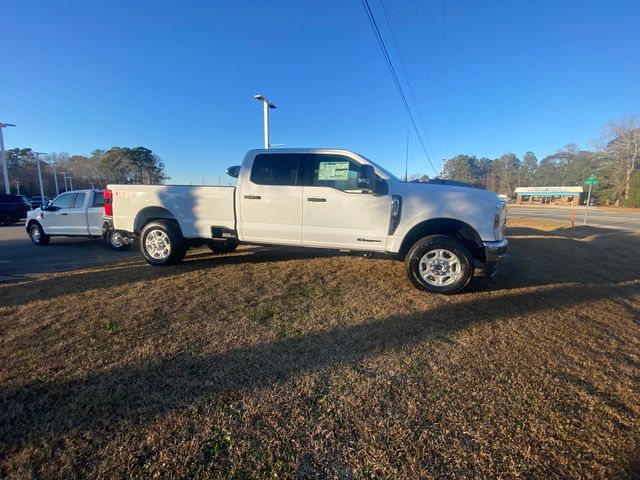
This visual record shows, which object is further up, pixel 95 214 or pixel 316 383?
pixel 95 214

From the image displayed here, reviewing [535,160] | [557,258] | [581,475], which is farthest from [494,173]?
[581,475]

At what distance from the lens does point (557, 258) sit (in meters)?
7.13

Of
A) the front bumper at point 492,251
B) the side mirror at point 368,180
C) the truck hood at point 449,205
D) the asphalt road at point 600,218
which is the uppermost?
the side mirror at point 368,180

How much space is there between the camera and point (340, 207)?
4969 millimetres

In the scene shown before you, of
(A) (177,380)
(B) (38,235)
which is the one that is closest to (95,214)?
(B) (38,235)

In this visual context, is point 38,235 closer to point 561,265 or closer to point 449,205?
point 449,205

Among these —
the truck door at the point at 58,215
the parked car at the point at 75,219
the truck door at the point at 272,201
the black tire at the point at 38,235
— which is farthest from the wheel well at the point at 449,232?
the black tire at the point at 38,235

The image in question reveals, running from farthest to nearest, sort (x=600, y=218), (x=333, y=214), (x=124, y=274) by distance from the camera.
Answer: (x=600, y=218) < (x=124, y=274) < (x=333, y=214)

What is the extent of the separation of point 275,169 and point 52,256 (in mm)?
6504

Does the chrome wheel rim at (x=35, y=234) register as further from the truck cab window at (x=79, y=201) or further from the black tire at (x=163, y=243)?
the black tire at (x=163, y=243)

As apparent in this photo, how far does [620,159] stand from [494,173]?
41.4 meters

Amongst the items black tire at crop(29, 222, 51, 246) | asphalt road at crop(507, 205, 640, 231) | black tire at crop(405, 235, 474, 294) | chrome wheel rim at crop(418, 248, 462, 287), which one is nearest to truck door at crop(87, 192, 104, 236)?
black tire at crop(29, 222, 51, 246)

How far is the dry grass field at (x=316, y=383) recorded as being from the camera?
1790mm

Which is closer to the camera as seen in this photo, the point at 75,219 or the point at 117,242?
the point at 117,242
